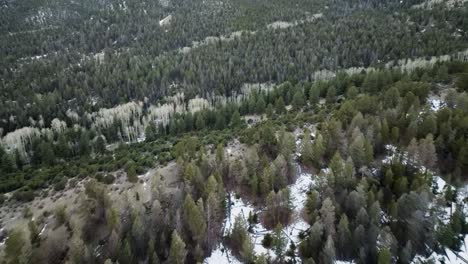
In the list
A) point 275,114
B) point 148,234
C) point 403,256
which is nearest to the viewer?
point 403,256

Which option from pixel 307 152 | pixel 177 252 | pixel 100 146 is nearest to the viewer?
pixel 177 252

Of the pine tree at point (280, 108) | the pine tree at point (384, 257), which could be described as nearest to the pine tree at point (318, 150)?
the pine tree at point (384, 257)

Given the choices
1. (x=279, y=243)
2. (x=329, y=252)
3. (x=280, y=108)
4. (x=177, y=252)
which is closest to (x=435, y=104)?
(x=280, y=108)

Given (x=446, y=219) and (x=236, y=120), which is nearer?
(x=446, y=219)

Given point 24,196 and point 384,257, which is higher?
point 24,196

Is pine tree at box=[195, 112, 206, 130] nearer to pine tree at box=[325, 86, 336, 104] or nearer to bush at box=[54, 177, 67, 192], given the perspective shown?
pine tree at box=[325, 86, 336, 104]

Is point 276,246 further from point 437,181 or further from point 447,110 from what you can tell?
point 447,110

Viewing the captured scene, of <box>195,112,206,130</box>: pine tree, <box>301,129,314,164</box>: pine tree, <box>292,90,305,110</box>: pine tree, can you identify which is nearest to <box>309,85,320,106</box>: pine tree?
<box>292,90,305,110</box>: pine tree

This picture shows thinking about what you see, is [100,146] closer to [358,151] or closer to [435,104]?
[358,151]

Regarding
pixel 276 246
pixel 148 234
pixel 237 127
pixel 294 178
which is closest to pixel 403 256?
pixel 276 246

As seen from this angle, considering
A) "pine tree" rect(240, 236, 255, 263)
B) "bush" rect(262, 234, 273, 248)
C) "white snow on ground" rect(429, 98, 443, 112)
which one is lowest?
"bush" rect(262, 234, 273, 248)

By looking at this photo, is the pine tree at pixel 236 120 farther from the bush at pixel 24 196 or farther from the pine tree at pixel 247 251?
the pine tree at pixel 247 251
